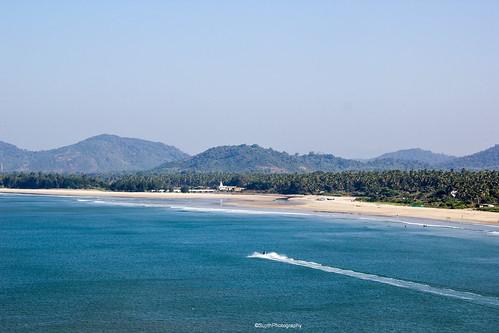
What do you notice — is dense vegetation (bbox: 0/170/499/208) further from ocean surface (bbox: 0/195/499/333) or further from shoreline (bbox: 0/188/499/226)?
ocean surface (bbox: 0/195/499/333)

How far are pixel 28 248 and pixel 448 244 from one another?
3828cm

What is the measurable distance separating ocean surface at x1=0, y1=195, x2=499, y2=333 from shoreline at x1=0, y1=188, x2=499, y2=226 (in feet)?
25.7

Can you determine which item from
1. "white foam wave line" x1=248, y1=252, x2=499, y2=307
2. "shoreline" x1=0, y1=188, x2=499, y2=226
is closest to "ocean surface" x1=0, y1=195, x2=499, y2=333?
"white foam wave line" x1=248, y1=252, x2=499, y2=307

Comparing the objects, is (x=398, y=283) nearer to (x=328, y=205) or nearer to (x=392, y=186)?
(x=328, y=205)

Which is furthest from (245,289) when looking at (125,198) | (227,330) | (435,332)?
A: (125,198)

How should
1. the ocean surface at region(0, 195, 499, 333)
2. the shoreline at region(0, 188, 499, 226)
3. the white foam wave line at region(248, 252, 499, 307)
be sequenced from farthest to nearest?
1. the shoreline at region(0, 188, 499, 226)
2. the white foam wave line at region(248, 252, 499, 307)
3. the ocean surface at region(0, 195, 499, 333)

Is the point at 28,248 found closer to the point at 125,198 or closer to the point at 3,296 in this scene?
the point at 3,296

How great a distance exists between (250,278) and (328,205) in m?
69.4

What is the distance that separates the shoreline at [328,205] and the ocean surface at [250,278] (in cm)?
783

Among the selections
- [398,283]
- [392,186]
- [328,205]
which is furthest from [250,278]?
[392,186]

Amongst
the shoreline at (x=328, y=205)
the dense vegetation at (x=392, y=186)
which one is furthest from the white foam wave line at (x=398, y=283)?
the dense vegetation at (x=392, y=186)

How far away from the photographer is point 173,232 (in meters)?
82.2

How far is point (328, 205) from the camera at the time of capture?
119 m

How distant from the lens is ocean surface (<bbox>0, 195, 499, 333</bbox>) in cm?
3869
